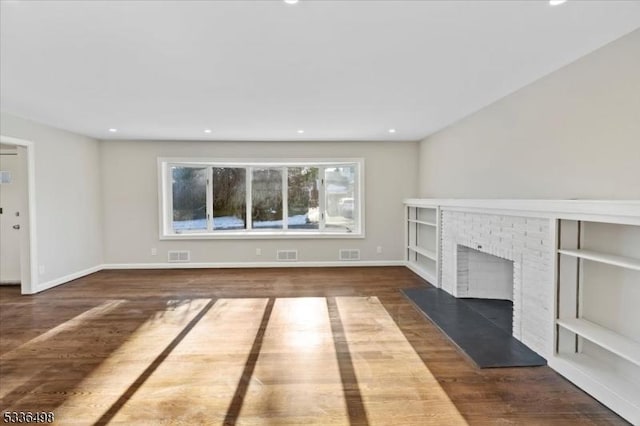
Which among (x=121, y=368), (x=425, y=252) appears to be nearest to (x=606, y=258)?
(x=425, y=252)

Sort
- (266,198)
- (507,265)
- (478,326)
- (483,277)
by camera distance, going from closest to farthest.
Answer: (478,326) → (507,265) → (483,277) → (266,198)

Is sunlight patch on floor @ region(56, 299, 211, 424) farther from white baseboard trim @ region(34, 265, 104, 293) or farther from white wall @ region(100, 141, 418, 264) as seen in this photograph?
white wall @ region(100, 141, 418, 264)

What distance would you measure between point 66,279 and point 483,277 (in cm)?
651

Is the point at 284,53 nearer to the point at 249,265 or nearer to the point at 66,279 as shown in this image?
the point at 249,265

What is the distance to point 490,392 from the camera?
7.72 feet

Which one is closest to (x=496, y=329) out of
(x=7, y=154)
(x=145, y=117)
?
(x=145, y=117)

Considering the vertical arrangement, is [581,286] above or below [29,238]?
below

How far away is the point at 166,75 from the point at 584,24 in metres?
3.33

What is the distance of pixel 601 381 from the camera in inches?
88.7

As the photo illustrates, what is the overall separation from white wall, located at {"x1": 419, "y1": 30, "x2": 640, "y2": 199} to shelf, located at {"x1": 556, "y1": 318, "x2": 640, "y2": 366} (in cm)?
99

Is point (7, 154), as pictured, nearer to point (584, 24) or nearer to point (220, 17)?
point (220, 17)

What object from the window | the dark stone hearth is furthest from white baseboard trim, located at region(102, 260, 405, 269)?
the dark stone hearth

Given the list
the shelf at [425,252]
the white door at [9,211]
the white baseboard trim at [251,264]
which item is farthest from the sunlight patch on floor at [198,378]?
the white door at [9,211]

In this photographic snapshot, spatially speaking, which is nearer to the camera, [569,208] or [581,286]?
[569,208]
